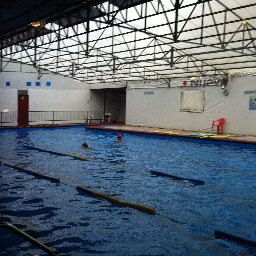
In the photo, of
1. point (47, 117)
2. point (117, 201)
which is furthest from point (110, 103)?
point (117, 201)

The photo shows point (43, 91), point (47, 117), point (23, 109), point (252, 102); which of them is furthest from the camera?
point (43, 91)

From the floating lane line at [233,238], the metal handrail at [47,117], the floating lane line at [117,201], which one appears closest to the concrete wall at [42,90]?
the metal handrail at [47,117]

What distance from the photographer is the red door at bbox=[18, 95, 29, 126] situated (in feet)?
85.7

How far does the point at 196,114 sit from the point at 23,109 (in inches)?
592

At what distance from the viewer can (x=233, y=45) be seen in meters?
15.1

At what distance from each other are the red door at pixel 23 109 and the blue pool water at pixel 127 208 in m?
17.2

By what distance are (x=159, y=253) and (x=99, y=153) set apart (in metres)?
8.19

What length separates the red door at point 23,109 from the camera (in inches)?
1028

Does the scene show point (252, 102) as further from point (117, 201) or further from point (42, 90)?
point (42, 90)

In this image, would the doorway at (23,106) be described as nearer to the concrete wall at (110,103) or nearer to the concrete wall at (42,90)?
the concrete wall at (42,90)

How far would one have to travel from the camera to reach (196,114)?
72.2 feet

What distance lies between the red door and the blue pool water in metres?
17.2

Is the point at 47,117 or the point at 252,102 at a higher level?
the point at 252,102

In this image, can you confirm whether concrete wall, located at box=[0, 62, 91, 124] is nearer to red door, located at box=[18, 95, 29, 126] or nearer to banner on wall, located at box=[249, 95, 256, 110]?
red door, located at box=[18, 95, 29, 126]
